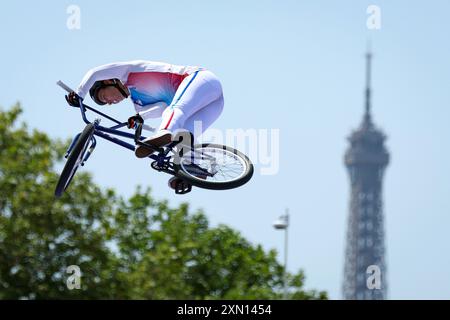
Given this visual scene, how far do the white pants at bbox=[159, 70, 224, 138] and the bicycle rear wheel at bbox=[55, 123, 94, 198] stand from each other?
957 millimetres

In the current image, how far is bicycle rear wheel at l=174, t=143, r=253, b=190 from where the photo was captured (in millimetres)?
15547

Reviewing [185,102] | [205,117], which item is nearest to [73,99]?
[185,102]

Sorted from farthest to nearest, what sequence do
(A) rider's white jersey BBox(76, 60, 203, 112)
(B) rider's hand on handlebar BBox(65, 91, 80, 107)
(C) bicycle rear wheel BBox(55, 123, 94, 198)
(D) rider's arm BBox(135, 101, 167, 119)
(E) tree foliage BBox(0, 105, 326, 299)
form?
(E) tree foliage BBox(0, 105, 326, 299) → (D) rider's arm BBox(135, 101, 167, 119) → (B) rider's hand on handlebar BBox(65, 91, 80, 107) → (A) rider's white jersey BBox(76, 60, 203, 112) → (C) bicycle rear wheel BBox(55, 123, 94, 198)

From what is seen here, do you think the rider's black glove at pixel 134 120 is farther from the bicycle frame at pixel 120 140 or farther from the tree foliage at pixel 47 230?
the tree foliage at pixel 47 230

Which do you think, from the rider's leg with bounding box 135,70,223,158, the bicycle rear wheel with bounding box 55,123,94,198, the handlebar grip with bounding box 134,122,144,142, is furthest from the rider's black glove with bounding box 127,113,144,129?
the bicycle rear wheel with bounding box 55,123,94,198

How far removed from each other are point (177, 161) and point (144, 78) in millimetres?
1222

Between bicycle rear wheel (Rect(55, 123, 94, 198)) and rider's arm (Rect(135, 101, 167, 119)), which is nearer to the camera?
bicycle rear wheel (Rect(55, 123, 94, 198))

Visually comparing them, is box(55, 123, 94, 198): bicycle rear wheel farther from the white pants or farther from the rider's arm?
the white pants

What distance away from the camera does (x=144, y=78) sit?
50.3ft

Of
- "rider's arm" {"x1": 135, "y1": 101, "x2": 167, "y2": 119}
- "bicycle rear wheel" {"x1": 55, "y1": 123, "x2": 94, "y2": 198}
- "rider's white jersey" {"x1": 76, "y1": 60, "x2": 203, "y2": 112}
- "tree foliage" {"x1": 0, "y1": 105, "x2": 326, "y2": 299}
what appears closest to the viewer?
"bicycle rear wheel" {"x1": 55, "y1": 123, "x2": 94, "y2": 198}

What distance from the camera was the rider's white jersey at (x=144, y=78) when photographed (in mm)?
15258

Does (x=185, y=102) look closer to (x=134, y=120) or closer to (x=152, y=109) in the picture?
(x=152, y=109)
